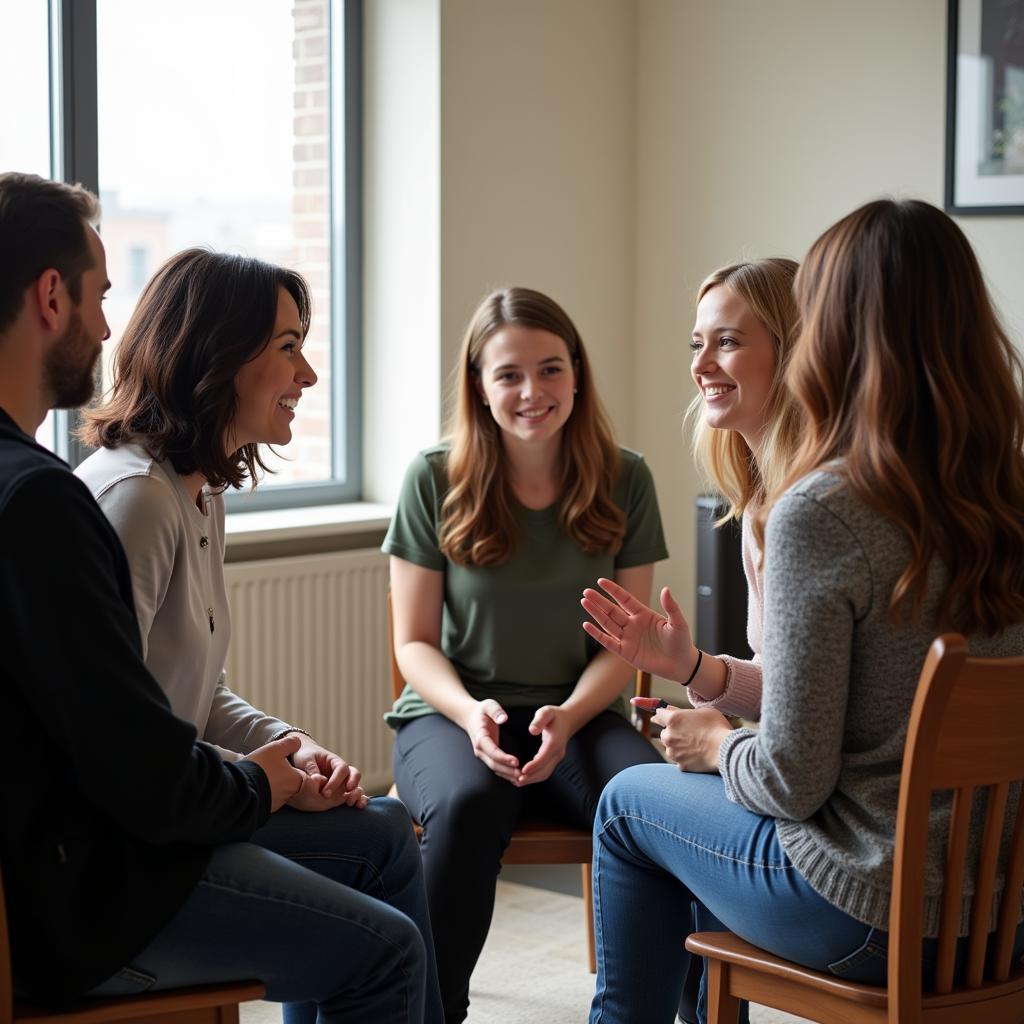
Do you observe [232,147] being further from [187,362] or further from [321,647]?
[187,362]

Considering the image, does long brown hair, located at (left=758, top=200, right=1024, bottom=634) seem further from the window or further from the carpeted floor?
the window

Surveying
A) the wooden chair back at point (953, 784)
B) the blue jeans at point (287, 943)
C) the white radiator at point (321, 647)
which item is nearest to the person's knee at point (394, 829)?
the blue jeans at point (287, 943)

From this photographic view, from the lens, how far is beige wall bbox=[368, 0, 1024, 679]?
362cm

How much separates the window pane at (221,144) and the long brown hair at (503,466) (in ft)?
3.35

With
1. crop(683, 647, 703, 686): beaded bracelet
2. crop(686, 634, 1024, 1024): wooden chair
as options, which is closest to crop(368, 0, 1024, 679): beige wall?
crop(683, 647, 703, 686): beaded bracelet

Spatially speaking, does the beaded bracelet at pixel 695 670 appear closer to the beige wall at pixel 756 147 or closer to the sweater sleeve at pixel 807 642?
the sweater sleeve at pixel 807 642

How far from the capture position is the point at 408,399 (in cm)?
374

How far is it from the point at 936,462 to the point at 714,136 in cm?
281

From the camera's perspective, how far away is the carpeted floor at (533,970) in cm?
247

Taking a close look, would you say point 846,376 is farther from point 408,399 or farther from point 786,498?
point 408,399

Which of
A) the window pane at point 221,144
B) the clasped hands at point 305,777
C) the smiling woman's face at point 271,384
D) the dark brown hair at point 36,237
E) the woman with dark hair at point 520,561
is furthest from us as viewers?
the window pane at point 221,144

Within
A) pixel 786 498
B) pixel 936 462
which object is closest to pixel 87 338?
pixel 786 498

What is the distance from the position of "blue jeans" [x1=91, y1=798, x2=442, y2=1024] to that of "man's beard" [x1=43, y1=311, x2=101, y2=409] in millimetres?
508

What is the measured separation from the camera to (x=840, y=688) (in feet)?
4.62
